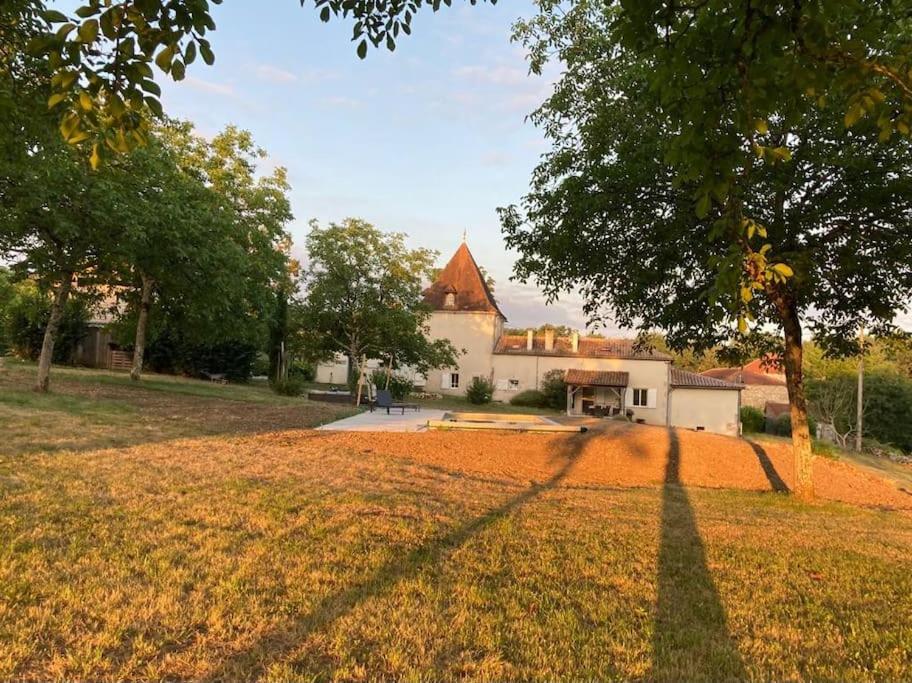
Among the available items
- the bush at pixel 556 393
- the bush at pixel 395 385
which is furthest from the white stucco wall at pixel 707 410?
the bush at pixel 395 385

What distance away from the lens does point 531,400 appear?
4147cm

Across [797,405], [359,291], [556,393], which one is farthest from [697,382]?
[797,405]

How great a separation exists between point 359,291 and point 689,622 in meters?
21.4

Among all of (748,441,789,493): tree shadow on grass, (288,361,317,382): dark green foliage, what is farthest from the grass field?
(288,361,317,382): dark green foliage

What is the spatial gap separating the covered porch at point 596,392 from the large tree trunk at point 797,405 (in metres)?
29.5

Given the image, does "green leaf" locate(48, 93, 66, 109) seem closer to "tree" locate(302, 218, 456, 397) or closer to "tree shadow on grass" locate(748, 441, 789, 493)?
"tree shadow on grass" locate(748, 441, 789, 493)

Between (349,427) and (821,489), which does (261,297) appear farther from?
(821,489)

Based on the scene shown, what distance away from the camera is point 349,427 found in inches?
589

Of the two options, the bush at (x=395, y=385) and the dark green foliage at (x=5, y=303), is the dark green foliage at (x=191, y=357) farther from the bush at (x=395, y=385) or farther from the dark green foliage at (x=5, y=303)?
the bush at (x=395, y=385)

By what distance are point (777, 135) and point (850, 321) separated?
4.06 metres

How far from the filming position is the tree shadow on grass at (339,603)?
2.59 metres

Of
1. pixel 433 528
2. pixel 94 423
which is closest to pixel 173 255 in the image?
pixel 94 423

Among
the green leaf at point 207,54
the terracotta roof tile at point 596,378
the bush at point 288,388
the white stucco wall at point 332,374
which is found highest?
the green leaf at point 207,54

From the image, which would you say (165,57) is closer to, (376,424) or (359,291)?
(376,424)
